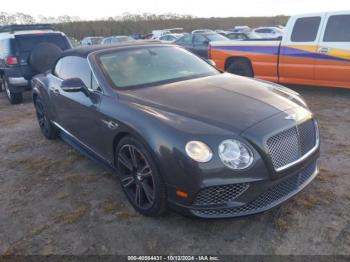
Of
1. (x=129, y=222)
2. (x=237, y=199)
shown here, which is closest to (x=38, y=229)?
(x=129, y=222)

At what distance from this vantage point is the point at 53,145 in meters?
5.54

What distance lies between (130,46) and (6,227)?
98.4 inches

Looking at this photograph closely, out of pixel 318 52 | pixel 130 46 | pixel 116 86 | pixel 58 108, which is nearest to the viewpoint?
pixel 116 86

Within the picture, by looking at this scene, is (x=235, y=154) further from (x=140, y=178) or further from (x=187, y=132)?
(x=140, y=178)

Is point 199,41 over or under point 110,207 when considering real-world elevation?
over

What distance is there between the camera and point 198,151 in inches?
104

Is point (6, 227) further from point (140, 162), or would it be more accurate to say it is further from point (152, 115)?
point (152, 115)

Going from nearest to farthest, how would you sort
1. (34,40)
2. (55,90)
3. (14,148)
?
(55,90) → (14,148) → (34,40)

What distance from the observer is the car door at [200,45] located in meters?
13.3

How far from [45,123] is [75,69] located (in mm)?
1777

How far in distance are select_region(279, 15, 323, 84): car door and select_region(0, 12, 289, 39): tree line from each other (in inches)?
1461

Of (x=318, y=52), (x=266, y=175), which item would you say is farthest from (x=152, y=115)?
(x=318, y=52)

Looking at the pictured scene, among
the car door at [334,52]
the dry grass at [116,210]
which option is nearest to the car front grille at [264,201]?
the dry grass at [116,210]

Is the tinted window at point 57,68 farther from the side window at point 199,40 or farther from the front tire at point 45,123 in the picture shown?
the side window at point 199,40
